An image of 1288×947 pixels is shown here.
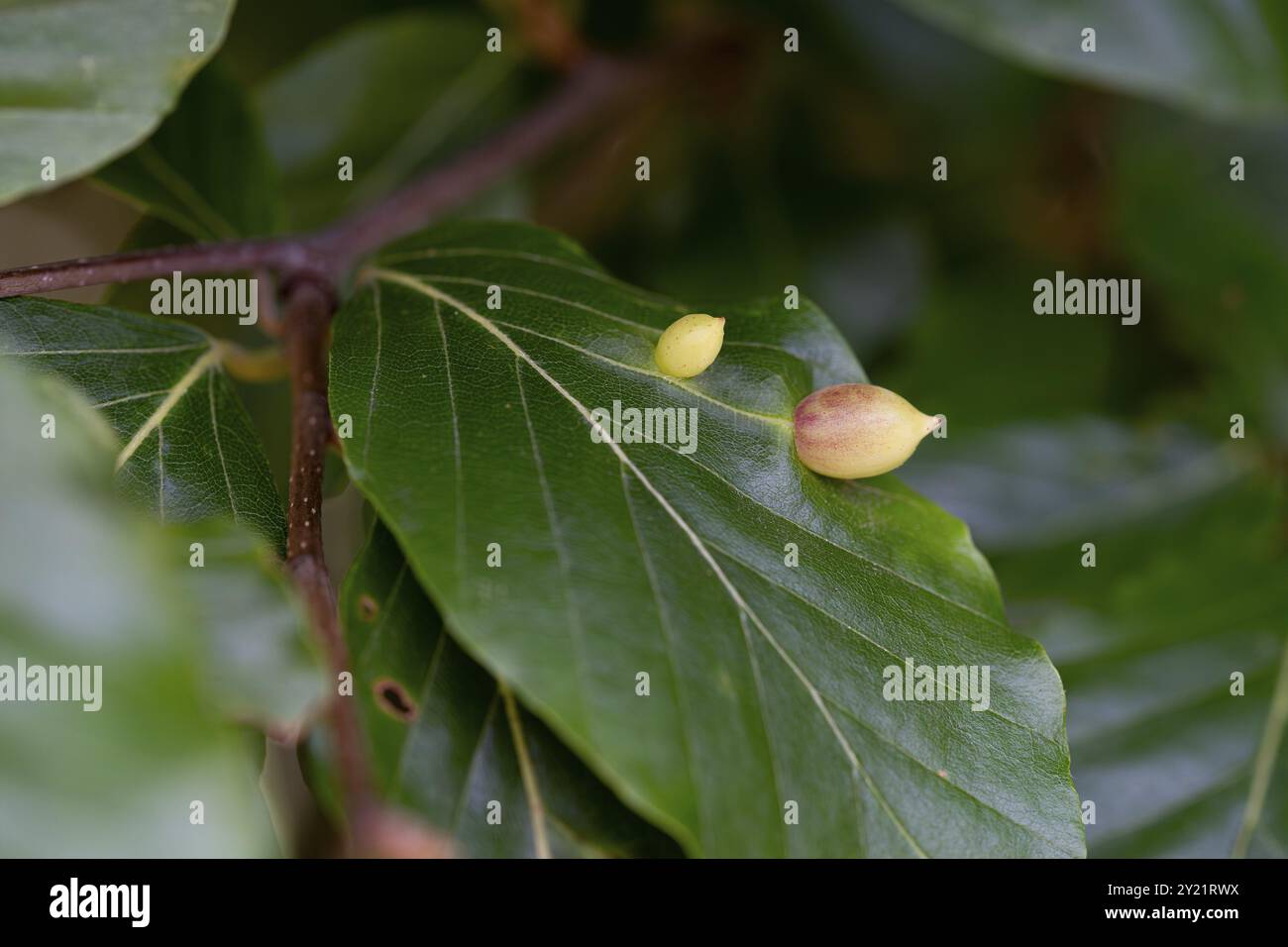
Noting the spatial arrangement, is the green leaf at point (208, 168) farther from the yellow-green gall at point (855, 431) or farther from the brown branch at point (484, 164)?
→ the yellow-green gall at point (855, 431)

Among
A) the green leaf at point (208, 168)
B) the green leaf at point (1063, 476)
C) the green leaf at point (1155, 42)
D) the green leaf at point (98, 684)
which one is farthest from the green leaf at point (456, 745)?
the green leaf at point (1063, 476)

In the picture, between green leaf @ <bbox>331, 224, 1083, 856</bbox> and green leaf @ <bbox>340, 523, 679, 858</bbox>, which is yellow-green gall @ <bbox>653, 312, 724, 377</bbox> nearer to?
green leaf @ <bbox>331, 224, 1083, 856</bbox>

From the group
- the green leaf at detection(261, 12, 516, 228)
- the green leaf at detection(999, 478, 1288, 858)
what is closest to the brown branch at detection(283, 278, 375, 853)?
the green leaf at detection(261, 12, 516, 228)

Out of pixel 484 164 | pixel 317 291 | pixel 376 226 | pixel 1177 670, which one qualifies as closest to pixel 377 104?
pixel 484 164

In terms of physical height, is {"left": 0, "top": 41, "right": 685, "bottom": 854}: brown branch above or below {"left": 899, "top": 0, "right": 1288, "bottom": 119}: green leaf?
below

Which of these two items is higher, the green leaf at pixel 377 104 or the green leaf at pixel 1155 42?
the green leaf at pixel 377 104
